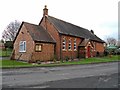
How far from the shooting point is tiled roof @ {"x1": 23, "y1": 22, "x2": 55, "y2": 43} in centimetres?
3410

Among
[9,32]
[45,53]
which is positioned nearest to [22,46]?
[45,53]

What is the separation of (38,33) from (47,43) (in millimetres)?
2159

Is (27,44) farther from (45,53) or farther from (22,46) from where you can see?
(45,53)

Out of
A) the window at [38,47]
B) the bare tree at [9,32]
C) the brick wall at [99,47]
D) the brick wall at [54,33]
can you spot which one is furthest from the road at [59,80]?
the bare tree at [9,32]

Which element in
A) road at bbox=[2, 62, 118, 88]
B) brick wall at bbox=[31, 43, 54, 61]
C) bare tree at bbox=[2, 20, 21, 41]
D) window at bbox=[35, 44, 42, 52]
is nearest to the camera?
road at bbox=[2, 62, 118, 88]

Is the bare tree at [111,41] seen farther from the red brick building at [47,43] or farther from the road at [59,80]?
the road at [59,80]

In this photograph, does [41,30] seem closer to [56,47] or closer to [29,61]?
[56,47]

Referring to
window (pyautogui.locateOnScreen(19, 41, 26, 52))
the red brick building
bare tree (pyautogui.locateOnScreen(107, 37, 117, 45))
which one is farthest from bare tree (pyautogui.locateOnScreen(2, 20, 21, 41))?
bare tree (pyautogui.locateOnScreen(107, 37, 117, 45))

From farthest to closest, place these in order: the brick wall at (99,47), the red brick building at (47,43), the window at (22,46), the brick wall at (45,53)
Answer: the brick wall at (99,47) < the window at (22,46) < the red brick building at (47,43) < the brick wall at (45,53)

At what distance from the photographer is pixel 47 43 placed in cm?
3575

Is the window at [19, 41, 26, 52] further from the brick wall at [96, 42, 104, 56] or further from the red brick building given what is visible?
the brick wall at [96, 42, 104, 56]

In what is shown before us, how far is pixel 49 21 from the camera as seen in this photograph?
3894 centimetres

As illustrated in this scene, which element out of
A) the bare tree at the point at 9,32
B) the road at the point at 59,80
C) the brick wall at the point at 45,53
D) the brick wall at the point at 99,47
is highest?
the bare tree at the point at 9,32

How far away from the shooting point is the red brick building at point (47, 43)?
110 feet
